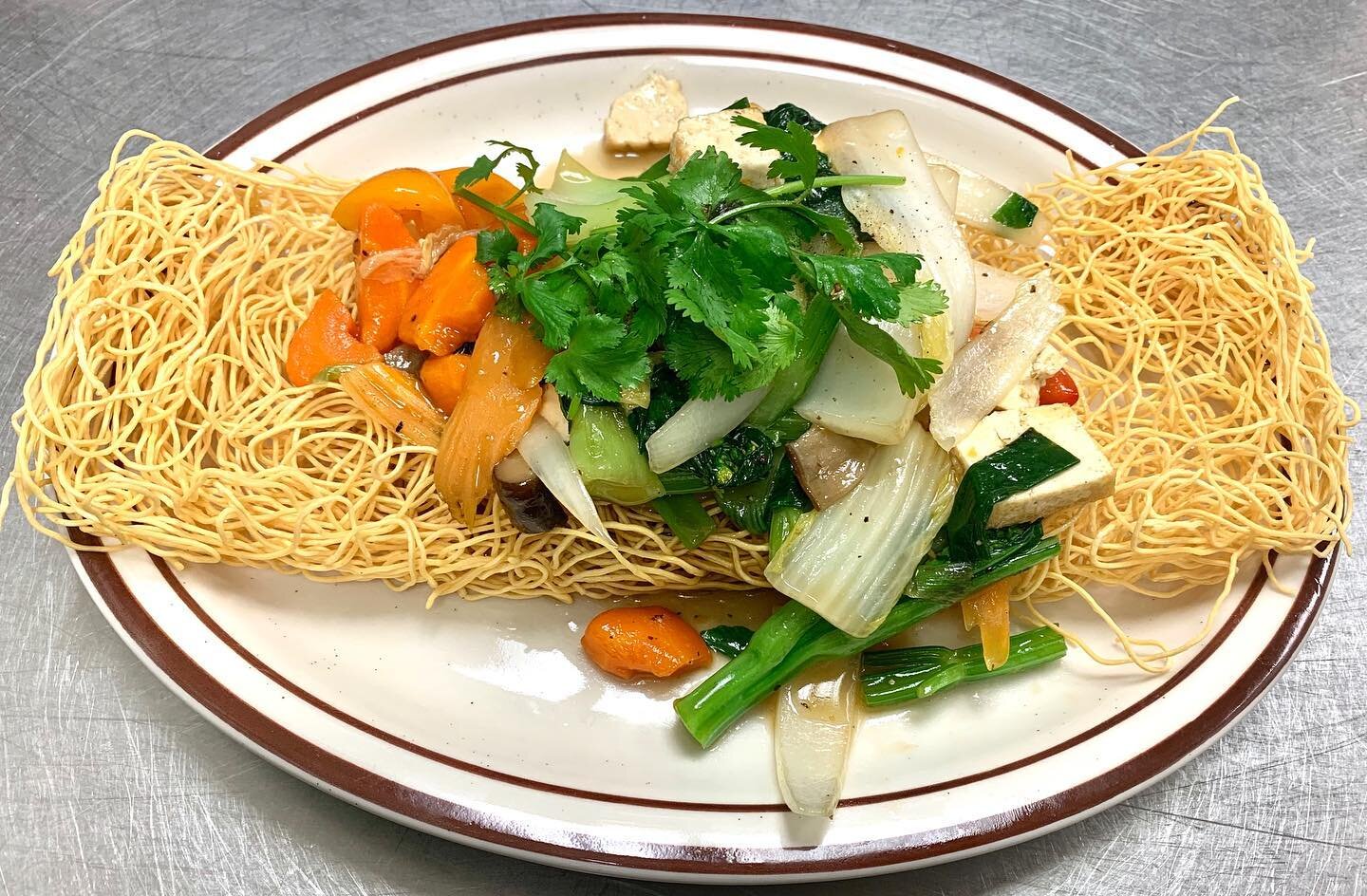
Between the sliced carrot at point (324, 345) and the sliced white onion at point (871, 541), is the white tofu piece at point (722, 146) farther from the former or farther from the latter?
the sliced carrot at point (324, 345)

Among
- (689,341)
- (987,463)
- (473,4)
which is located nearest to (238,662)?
(689,341)

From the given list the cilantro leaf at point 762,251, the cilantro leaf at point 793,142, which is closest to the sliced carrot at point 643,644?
the cilantro leaf at point 762,251

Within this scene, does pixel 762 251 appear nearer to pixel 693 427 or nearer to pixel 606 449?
pixel 693 427

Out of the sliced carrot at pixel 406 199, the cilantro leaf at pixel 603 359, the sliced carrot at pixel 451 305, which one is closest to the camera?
the cilantro leaf at pixel 603 359

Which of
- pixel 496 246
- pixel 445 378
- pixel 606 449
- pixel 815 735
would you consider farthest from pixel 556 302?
pixel 815 735

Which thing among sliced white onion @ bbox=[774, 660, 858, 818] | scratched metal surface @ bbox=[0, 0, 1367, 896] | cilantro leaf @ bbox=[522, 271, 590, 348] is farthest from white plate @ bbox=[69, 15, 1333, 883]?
cilantro leaf @ bbox=[522, 271, 590, 348]

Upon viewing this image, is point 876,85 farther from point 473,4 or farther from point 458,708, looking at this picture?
point 458,708
